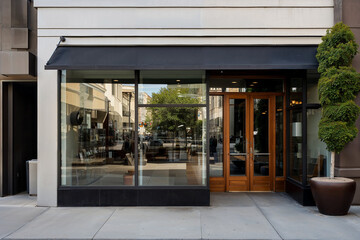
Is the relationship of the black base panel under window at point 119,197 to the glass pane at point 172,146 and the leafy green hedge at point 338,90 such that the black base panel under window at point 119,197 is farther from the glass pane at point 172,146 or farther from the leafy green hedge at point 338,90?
the leafy green hedge at point 338,90

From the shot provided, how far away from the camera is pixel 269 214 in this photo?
6398mm

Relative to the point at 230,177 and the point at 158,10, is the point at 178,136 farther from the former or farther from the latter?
the point at 158,10

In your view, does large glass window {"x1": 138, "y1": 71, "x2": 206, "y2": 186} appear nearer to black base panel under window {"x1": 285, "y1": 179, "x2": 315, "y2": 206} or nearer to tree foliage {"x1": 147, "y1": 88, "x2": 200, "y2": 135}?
tree foliage {"x1": 147, "y1": 88, "x2": 200, "y2": 135}

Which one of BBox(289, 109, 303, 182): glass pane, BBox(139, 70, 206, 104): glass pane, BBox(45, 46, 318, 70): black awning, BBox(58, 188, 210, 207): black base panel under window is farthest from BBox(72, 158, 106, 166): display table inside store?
BBox(289, 109, 303, 182): glass pane

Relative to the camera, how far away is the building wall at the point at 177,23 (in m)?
7.29

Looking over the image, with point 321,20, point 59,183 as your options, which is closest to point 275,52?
point 321,20

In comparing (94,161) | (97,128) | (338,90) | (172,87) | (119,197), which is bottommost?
(119,197)

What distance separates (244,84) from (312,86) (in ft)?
6.45

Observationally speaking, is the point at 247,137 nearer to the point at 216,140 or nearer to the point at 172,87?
the point at 216,140

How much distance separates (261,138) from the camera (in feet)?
28.2

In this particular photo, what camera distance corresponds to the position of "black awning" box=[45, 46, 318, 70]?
22.5 ft

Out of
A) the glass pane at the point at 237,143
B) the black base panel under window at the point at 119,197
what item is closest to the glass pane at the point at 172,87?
the glass pane at the point at 237,143

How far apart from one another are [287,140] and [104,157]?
5429 mm

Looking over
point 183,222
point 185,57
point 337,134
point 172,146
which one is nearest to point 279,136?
point 337,134
